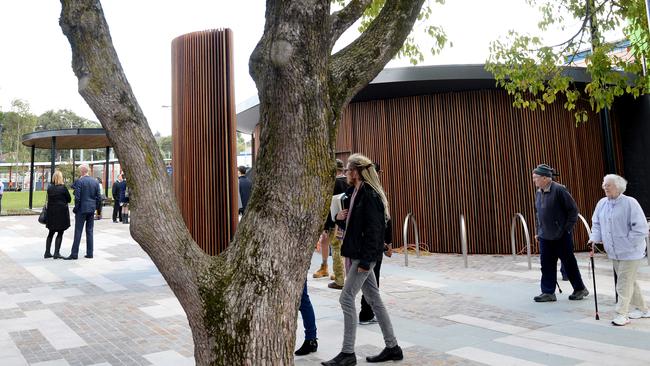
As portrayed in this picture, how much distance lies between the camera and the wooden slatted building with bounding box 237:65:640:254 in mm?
11414

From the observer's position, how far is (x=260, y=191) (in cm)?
303

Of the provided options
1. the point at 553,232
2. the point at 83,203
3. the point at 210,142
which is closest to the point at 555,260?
the point at 553,232

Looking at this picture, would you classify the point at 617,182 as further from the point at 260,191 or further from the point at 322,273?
the point at 322,273

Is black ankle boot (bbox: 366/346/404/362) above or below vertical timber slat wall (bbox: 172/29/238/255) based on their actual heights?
below

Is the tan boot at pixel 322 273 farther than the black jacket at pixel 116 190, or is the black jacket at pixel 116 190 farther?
the black jacket at pixel 116 190

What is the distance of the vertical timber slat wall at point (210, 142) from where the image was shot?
7316 mm

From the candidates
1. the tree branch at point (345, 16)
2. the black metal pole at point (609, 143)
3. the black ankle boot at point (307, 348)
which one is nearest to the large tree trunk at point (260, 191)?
the tree branch at point (345, 16)

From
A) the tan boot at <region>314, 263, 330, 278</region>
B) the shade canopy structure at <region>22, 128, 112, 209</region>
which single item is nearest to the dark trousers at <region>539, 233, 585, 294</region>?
the tan boot at <region>314, 263, 330, 278</region>

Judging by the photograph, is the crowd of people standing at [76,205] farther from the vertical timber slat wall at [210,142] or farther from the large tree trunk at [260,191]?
the large tree trunk at [260,191]

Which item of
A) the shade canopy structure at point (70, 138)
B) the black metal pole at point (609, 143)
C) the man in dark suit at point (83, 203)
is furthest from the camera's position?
the shade canopy structure at point (70, 138)

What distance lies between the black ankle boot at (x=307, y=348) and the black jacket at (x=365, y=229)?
95 cm

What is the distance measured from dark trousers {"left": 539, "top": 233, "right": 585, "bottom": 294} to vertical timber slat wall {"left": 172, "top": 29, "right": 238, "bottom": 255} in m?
4.31

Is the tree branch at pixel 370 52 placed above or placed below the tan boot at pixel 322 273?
above

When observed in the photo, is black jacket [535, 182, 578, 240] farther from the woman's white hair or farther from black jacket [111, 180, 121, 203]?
black jacket [111, 180, 121, 203]
